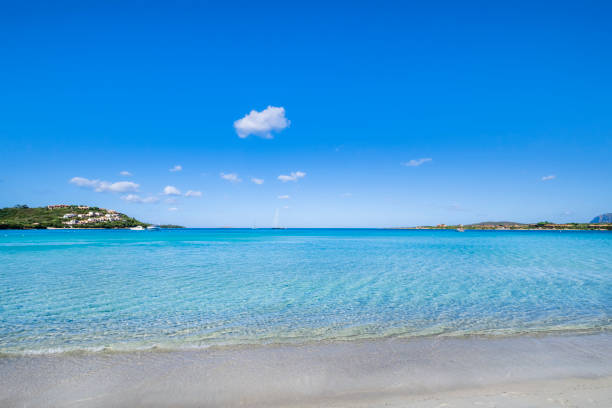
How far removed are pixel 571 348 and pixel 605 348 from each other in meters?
0.77

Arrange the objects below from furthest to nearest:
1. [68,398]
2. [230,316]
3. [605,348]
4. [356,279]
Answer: [356,279] < [230,316] < [605,348] < [68,398]

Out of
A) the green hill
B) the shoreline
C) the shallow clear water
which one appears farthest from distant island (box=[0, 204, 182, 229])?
the shoreline

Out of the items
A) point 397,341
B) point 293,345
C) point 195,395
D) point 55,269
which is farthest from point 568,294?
point 55,269

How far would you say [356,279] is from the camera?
664 inches

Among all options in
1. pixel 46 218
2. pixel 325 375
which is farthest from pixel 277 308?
pixel 46 218

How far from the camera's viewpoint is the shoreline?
189 inches

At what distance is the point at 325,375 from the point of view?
5.60m

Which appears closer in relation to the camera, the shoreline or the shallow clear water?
the shoreline

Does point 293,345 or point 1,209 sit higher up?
point 1,209

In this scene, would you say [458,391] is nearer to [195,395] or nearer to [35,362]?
[195,395]

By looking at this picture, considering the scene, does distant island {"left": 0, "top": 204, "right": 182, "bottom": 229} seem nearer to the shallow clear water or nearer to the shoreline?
the shallow clear water

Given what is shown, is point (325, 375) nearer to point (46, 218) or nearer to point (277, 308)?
point (277, 308)

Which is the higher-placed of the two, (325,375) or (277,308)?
(325,375)

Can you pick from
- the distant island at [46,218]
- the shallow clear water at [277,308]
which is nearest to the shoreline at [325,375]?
the shallow clear water at [277,308]
